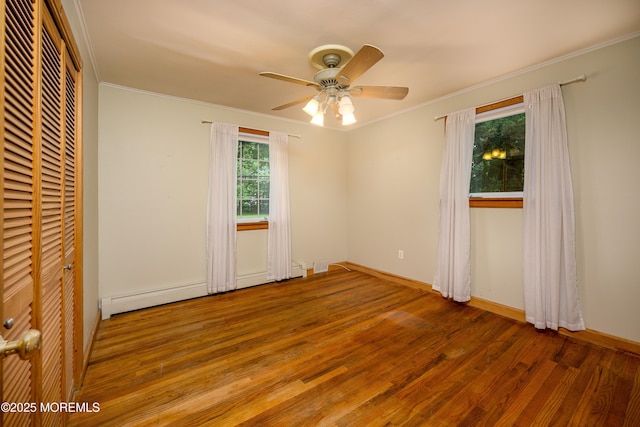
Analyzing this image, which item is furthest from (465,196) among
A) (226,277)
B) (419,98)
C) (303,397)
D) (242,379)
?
(226,277)

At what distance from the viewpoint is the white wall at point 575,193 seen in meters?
2.14

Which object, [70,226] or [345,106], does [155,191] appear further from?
[345,106]

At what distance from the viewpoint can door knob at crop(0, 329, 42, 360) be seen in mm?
592

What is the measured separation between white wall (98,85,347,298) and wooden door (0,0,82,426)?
1.59 m

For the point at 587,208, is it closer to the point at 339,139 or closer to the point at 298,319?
the point at 298,319

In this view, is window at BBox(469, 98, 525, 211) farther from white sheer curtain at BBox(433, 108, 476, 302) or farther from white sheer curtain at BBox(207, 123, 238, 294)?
white sheer curtain at BBox(207, 123, 238, 294)

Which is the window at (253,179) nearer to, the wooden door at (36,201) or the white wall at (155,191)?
the white wall at (155,191)

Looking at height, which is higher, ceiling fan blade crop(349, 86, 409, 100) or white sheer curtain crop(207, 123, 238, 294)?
ceiling fan blade crop(349, 86, 409, 100)

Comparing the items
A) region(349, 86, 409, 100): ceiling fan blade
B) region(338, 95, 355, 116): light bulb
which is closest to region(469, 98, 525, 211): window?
region(349, 86, 409, 100): ceiling fan blade

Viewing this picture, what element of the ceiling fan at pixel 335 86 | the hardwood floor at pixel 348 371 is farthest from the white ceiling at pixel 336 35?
the hardwood floor at pixel 348 371

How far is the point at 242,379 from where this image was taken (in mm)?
1837

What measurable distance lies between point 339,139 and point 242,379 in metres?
3.81

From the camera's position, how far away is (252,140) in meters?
3.79

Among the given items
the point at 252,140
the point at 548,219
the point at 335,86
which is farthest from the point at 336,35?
the point at 548,219
